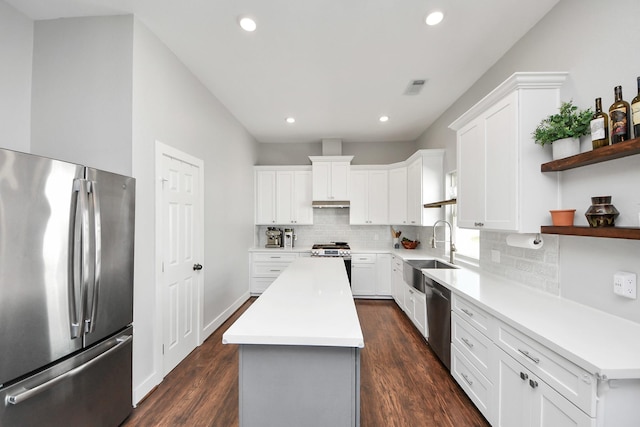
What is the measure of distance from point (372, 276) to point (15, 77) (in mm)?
4757

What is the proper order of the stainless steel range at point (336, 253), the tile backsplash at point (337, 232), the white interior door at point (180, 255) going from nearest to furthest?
the white interior door at point (180, 255) < the stainless steel range at point (336, 253) < the tile backsplash at point (337, 232)

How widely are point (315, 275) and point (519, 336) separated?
5.24ft

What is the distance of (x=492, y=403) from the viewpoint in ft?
5.61

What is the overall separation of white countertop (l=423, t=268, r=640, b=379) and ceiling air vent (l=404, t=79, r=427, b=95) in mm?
2259

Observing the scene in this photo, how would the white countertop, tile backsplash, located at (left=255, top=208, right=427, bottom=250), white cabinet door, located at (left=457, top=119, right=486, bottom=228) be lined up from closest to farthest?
the white countertop, white cabinet door, located at (left=457, top=119, right=486, bottom=228), tile backsplash, located at (left=255, top=208, right=427, bottom=250)

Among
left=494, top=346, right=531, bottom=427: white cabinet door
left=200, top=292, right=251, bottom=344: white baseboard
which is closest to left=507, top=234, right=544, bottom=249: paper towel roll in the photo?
left=494, top=346, right=531, bottom=427: white cabinet door

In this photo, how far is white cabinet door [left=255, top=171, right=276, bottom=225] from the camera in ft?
16.6

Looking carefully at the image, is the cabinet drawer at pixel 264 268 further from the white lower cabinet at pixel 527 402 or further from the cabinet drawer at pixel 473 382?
the white lower cabinet at pixel 527 402

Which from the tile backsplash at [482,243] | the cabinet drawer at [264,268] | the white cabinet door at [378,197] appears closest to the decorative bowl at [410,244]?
the tile backsplash at [482,243]

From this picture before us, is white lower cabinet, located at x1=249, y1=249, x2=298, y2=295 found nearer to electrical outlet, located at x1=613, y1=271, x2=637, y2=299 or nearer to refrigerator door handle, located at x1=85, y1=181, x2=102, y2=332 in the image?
refrigerator door handle, located at x1=85, y1=181, x2=102, y2=332

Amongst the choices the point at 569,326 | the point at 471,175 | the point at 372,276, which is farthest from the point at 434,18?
the point at 372,276

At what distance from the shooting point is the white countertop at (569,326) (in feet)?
3.42

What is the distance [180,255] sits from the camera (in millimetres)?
2590

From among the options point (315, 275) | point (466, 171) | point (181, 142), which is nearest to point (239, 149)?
point (181, 142)
